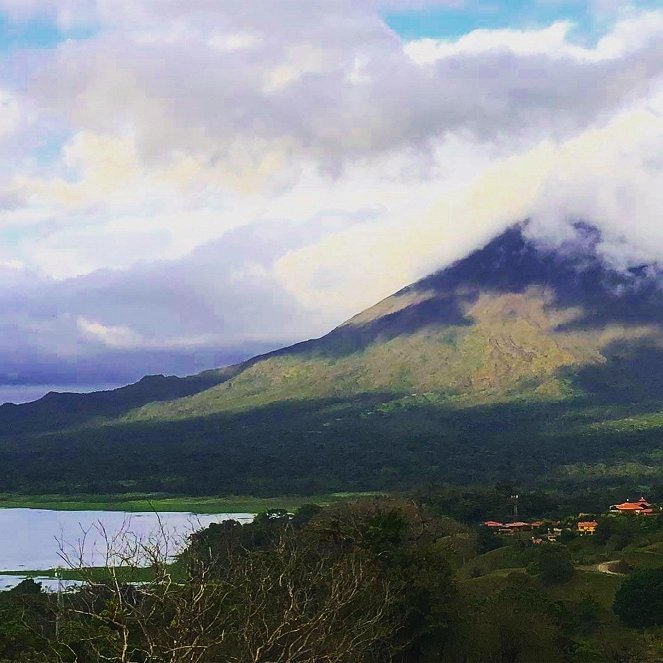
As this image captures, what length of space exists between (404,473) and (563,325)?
176ft

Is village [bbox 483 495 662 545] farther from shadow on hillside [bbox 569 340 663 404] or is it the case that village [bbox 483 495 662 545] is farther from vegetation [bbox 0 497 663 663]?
shadow on hillside [bbox 569 340 663 404]

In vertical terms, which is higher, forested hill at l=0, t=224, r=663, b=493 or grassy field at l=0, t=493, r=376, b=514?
forested hill at l=0, t=224, r=663, b=493

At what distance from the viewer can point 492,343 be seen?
122m

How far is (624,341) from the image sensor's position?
125062mm

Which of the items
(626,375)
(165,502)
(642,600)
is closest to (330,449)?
(165,502)

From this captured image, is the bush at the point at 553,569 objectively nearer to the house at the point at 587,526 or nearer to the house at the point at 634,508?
the house at the point at 587,526

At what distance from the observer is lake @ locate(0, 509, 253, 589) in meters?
44.5

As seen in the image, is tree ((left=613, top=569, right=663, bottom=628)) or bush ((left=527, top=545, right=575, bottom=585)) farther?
bush ((left=527, top=545, right=575, bottom=585))

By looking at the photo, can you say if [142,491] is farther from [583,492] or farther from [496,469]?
[583,492]

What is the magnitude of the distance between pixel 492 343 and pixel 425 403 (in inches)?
638

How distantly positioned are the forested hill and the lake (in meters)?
15.1

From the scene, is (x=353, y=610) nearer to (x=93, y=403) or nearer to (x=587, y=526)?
(x=587, y=526)

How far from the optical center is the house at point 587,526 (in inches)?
1678

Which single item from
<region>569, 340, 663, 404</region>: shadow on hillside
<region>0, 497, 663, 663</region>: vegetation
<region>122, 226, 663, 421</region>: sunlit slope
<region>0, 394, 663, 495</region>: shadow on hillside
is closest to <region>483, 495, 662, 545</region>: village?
<region>0, 497, 663, 663</region>: vegetation
